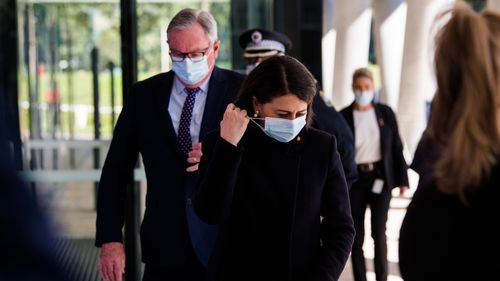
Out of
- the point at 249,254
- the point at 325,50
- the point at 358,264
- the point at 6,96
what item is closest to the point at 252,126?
the point at 249,254

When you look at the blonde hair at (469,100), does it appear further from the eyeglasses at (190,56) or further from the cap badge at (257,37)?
the cap badge at (257,37)

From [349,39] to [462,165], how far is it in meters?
17.0

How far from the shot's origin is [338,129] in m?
4.62

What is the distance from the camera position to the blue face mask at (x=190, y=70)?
11.8 ft

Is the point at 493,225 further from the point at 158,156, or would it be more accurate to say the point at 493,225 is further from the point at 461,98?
the point at 158,156

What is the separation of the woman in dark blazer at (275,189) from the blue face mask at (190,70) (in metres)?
0.67

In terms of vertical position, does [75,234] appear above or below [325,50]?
below

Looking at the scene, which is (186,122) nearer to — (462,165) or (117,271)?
(117,271)

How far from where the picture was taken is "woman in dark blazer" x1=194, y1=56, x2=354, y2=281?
2766 mm

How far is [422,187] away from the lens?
218 cm

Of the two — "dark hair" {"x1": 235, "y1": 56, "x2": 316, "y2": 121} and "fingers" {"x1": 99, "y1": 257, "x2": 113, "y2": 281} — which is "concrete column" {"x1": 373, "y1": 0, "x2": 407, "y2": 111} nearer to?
"fingers" {"x1": 99, "y1": 257, "x2": 113, "y2": 281}

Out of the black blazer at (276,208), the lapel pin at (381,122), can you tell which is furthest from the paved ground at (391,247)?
the black blazer at (276,208)

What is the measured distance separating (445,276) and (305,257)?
728mm

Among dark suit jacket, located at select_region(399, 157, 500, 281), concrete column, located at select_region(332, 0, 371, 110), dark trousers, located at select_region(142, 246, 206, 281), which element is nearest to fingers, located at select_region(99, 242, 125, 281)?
dark trousers, located at select_region(142, 246, 206, 281)
